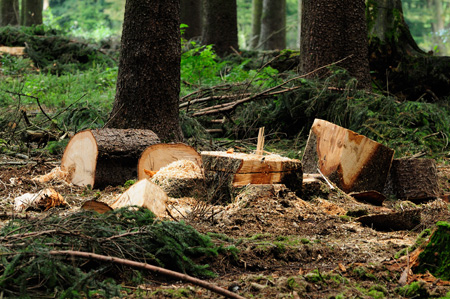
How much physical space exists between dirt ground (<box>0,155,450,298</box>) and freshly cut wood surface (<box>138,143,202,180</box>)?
39 cm

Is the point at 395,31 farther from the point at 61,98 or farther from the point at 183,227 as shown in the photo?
the point at 183,227

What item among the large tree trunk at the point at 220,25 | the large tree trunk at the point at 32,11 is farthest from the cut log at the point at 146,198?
the large tree trunk at the point at 32,11

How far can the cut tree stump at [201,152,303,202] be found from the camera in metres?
4.65

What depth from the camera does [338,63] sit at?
25.9ft

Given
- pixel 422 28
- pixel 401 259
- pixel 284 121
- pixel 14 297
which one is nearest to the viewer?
pixel 14 297

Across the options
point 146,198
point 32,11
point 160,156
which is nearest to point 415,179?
point 160,156

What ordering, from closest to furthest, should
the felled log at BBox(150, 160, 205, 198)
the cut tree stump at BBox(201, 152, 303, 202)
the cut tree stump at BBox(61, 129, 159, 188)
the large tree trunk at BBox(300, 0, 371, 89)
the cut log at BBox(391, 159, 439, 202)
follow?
the cut tree stump at BBox(201, 152, 303, 202)
the felled log at BBox(150, 160, 205, 198)
the cut log at BBox(391, 159, 439, 202)
the cut tree stump at BBox(61, 129, 159, 188)
the large tree trunk at BBox(300, 0, 371, 89)

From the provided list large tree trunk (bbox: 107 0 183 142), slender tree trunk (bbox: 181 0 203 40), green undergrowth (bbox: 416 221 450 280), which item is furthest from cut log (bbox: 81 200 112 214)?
slender tree trunk (bbox: 181 0 203 40)

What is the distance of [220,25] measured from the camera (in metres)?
12.9

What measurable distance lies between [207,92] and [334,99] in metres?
2.22

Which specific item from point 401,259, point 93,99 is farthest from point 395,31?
point 401,259

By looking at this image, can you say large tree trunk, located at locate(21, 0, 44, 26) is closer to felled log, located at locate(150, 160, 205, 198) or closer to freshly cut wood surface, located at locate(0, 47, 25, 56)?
freshly cut wood surface, located at locate(0, 47, 25, 56)

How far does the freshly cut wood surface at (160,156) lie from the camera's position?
217 inches

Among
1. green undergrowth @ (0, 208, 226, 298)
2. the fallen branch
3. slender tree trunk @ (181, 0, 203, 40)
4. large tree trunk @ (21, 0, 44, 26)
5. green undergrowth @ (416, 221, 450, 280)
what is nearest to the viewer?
the fallen branch
